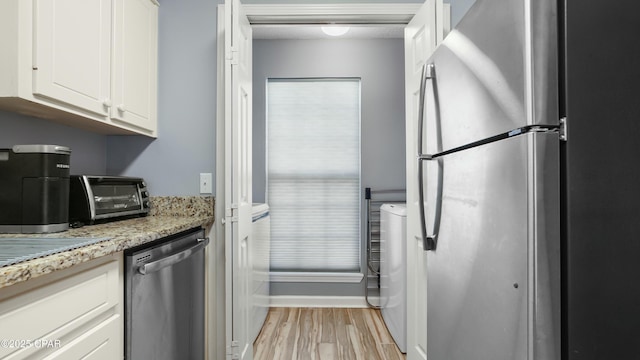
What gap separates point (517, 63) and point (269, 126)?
269 cm

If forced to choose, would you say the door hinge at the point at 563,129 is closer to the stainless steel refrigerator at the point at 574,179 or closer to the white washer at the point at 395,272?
the stainless steel refrigerator at the point at 574,179

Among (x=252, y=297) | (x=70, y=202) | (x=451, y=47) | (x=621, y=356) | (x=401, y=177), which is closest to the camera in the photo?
(x=621, y=356)

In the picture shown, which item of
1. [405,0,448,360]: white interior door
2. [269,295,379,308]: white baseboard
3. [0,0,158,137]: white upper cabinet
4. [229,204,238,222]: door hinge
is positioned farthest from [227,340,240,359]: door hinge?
[269,295,379,308]: white baseboard

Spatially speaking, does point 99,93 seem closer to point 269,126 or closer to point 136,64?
point 136,64

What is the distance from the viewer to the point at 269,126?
11.0 ft

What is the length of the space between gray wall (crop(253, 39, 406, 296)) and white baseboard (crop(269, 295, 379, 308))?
0.05 m

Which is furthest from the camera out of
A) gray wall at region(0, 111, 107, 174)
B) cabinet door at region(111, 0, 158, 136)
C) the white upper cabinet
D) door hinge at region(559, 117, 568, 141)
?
cabinet door at region(111, 0, 158, 136)

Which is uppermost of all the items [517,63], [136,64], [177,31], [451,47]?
[177,31]

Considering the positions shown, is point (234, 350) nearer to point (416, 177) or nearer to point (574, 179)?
point (416, 177)

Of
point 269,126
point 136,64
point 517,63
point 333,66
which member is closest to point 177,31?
point 136,64

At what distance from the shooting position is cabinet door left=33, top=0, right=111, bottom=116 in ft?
3.87

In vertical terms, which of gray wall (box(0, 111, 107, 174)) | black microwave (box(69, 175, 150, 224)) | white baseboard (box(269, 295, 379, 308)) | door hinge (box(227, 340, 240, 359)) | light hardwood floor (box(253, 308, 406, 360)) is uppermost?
gray wall (box(0, 111, 107, 174))

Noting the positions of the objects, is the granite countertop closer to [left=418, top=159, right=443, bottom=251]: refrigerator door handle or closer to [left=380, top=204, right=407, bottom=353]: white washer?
[left=418, top=159, right=443, bottom=251]: refrigerator door handle

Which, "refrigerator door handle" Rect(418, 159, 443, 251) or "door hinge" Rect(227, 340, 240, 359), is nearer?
"refrigerator door handle" Rect(418, 159, 443, 251)
